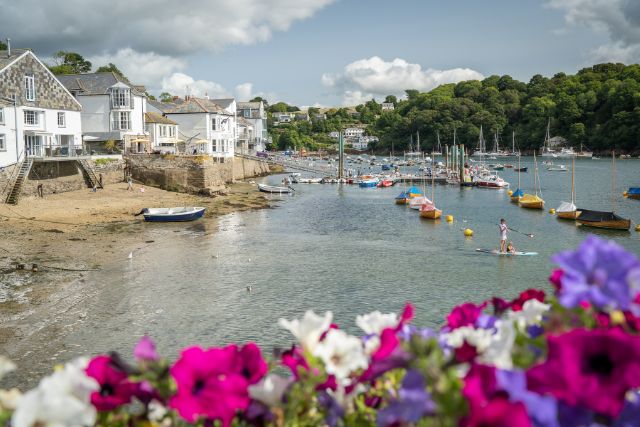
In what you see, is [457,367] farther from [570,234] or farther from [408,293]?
[570,234]

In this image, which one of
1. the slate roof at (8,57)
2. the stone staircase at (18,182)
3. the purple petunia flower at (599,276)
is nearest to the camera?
the purple petunia flower at (599,276)

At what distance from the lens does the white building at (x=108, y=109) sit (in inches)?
2504

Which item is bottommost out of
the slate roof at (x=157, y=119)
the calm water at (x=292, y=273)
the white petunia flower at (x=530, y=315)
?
the calm water at (x=292, y=273)

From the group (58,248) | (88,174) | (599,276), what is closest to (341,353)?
(599,276)

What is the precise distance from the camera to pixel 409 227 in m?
44.8

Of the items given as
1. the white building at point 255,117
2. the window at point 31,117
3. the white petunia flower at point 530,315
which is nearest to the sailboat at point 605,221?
the white petunia flower at point 530,315

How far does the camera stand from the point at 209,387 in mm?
2781

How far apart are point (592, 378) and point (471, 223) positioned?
151 feet

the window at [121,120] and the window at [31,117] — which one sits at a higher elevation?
the window at [121,120]

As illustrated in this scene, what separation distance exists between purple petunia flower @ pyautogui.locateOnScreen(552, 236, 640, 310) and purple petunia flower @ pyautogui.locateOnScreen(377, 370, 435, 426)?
762 millimetres

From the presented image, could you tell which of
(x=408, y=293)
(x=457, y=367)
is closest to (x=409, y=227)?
(x=408, y=293)

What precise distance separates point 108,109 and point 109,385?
66224mm

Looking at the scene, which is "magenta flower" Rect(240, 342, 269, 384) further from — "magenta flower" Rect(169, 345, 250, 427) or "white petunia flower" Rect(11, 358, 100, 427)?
"white petunia flower" Rect(11, 358, 100, 427)

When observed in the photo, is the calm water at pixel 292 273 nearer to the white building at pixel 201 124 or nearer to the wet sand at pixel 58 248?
the wet sand at pixel 58 248
